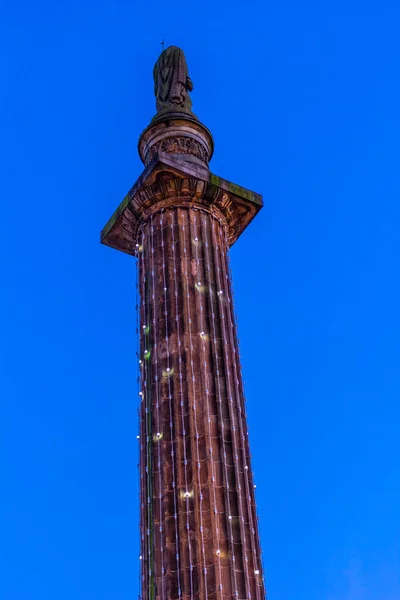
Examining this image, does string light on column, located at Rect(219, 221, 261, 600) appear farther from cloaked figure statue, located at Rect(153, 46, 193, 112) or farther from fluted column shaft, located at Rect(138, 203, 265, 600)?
cloaked figure statue, located at Rect(153, 46, 193, 112)

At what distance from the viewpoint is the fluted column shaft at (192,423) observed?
1238 cm

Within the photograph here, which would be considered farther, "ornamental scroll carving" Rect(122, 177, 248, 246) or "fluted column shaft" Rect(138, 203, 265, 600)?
"ornamental scroll carving" Rect(122, 177, 248, 246)

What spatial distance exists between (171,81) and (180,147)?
311 centimetres

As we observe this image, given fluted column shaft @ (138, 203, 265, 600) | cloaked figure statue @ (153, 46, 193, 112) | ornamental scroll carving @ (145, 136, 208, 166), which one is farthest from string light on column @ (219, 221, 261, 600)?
cloaked figure statue @ (153, 46, 193, 112)

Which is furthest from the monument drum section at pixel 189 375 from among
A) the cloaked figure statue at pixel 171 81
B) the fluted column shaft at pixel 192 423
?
the cloaked figure statue at pixel 171 81

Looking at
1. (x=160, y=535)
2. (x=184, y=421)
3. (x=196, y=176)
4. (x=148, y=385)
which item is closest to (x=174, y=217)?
(x=196, y=176)

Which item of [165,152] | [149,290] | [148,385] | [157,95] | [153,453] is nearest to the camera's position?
[153,453]

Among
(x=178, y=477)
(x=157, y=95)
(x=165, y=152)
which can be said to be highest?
(x=157, y=95)

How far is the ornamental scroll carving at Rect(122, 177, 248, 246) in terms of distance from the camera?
17.1 meters

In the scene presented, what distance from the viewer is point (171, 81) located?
20.7m

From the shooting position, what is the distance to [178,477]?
43.2 ft

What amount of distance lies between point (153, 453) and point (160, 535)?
5.30 feet

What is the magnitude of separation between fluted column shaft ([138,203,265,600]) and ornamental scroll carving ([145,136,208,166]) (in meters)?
2.29

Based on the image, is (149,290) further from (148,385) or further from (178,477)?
(178,477)
